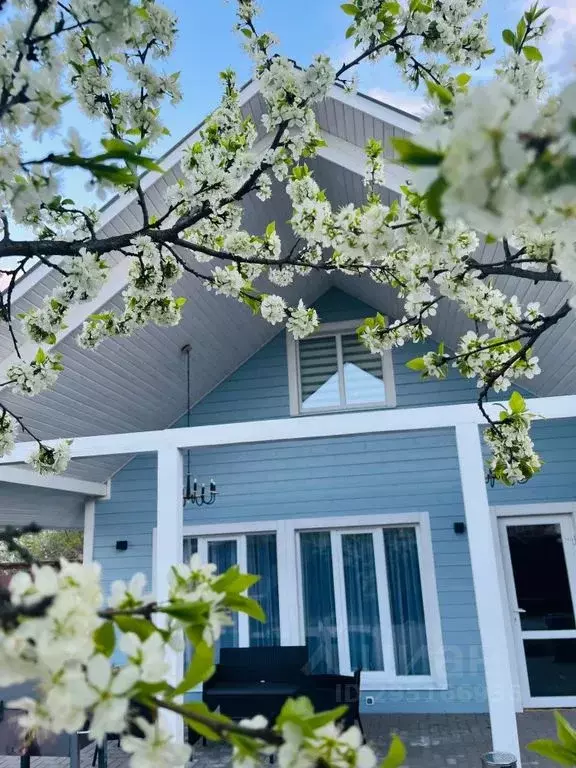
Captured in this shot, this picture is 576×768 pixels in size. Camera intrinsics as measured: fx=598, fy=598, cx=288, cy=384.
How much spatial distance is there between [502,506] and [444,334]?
1.81 m

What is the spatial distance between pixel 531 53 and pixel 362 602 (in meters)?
5.36

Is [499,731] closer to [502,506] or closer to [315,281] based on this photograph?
[502,506]

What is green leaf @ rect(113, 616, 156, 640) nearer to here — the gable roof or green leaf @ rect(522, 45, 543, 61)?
green leaf @ rect(522, 45, 543, 61)

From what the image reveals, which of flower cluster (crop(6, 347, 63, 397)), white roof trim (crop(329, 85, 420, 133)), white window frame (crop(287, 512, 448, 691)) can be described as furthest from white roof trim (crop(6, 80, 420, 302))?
white window frame (crop(287, 512, 448, 691))

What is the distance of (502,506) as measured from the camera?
19.3 feet

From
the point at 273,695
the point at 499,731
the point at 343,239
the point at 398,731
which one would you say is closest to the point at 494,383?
the point at 343,239

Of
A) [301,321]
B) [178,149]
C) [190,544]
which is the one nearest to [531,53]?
[301,321]

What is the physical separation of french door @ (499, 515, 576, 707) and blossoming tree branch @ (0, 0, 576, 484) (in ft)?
12.2

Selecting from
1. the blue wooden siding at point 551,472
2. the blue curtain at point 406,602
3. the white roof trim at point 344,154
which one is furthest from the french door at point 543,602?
the white roof trim at point 344,154

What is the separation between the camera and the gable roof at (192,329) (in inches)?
158

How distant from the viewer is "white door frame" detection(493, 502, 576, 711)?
554 cm

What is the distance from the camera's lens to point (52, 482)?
18.5 feet

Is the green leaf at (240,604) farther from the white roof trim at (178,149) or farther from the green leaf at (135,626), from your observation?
the white roof trim at (178,149)

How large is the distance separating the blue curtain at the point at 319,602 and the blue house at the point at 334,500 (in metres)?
0.01
